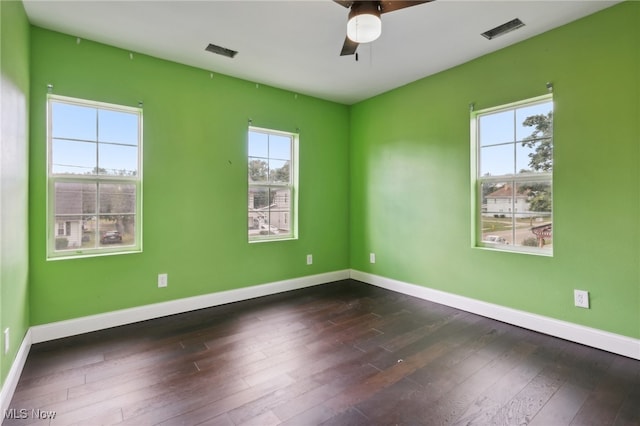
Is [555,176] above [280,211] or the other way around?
above

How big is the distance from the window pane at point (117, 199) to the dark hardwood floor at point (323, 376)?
1126mm

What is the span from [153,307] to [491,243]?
3580mm

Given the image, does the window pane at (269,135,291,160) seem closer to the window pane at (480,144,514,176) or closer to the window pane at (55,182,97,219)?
the window pane at (55,182,97,219)

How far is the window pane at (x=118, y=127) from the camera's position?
292 cm

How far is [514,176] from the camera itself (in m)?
3.02

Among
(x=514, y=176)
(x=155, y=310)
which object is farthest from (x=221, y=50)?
(x=514, y=176)

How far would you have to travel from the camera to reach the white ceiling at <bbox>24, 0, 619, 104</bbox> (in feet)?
7.70

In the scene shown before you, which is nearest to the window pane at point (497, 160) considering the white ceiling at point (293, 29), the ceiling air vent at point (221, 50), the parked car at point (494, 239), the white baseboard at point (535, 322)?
the parked car at point (494, 239)

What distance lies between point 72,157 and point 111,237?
2.63ft

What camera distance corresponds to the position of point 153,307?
3125 mm

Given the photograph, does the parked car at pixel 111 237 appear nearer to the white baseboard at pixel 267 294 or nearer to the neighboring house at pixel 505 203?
the white baseboard at pixel 267 294

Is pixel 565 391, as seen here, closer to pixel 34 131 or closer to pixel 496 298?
pixel 496 298

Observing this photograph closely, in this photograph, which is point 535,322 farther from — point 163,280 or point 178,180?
point 178,180

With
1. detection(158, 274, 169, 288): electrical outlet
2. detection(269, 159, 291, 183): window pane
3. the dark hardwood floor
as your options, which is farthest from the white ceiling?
the dark hardwood floor
